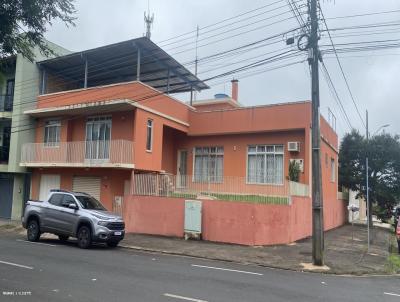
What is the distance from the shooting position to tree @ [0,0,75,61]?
7102 millimetres

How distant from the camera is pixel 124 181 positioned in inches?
842

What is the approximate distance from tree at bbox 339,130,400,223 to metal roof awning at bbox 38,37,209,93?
43.4ft

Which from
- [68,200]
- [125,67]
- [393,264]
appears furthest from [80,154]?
[393,264]

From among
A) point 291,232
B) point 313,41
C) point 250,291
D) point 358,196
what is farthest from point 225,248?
point 358,196

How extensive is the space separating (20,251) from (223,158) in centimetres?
→ 1314

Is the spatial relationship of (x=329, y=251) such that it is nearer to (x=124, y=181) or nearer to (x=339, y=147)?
(x=124, y=181)

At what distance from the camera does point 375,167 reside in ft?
101

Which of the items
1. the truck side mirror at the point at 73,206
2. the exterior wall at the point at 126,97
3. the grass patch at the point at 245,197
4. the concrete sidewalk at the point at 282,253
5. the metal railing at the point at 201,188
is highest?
the exterior wall at the point at 126,97

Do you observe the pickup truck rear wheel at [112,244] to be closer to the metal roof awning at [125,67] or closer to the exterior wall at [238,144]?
the metal roof awning at [125,67]

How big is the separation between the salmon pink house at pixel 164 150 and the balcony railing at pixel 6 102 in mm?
2247

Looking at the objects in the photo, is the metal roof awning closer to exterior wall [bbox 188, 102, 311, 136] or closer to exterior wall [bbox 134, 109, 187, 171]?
exterior wall [bbox 134, 109, 187, 171]

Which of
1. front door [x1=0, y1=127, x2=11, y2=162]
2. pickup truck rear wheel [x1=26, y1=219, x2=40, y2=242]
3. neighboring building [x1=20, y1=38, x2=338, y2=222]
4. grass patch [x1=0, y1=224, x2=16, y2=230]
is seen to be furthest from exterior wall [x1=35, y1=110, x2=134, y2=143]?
pickup truck rear wheel [x1=26, y1=219, x2=40, y2=242]

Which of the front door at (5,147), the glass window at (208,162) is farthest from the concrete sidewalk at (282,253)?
the front door at (5,147)

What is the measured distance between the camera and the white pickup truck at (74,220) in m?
14.3
